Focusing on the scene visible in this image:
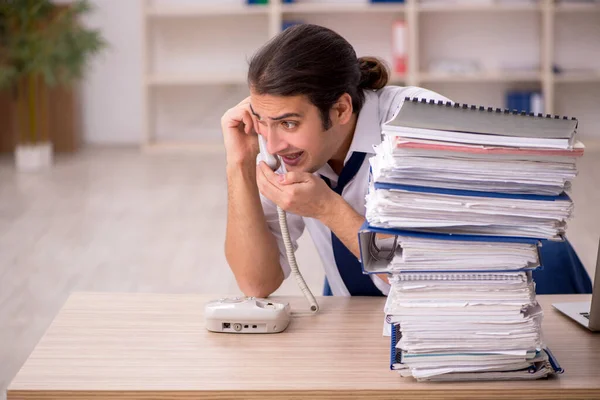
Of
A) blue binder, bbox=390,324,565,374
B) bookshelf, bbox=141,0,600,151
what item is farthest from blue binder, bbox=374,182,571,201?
bookshelf, bbox=141,0,600,151

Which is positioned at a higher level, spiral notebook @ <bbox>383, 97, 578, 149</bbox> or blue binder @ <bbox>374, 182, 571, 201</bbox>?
spiral notebook @ <bbox>383, 97, 578, 149</bbox>

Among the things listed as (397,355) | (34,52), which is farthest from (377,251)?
(34,52)

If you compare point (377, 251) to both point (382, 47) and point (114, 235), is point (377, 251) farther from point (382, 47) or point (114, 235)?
point (382, 47)

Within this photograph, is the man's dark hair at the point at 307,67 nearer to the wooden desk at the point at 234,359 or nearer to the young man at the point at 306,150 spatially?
the young man at the point at 306,150

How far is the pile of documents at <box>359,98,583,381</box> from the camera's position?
3.59 feet

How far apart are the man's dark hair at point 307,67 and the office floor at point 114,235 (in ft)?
4.84

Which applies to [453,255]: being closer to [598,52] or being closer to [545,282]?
[545,282]

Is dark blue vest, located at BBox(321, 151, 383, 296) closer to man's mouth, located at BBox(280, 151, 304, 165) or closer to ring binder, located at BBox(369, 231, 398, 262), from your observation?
man's mouth, located at BBox(280, 151, 304, 165)

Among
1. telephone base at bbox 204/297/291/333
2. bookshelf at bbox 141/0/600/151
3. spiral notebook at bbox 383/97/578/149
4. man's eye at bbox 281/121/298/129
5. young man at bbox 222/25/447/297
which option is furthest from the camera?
bookshelf at bbox 141/0/600/151

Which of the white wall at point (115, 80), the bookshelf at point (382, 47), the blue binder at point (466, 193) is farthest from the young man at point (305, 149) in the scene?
the white wall at point (115, 80)

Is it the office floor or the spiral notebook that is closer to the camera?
the spiral notebook

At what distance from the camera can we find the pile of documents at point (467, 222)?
1094 mm

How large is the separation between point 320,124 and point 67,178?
4.28m

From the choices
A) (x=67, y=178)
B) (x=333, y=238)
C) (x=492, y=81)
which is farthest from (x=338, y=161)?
(x=492, y=81)
